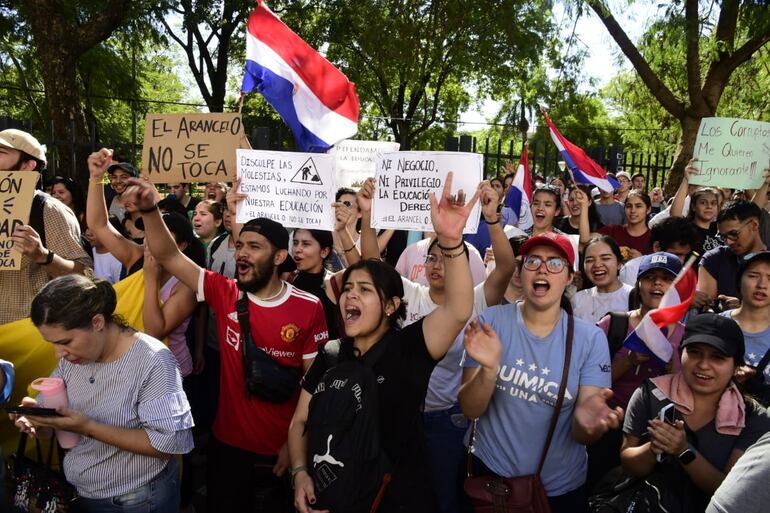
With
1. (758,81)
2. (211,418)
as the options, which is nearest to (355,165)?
(211,418)

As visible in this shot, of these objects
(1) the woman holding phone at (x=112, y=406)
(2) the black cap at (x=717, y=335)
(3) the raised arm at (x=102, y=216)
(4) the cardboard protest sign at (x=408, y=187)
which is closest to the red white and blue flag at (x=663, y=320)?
(2) the black cap at (x=717, y=335)

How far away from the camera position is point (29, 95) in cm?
2019

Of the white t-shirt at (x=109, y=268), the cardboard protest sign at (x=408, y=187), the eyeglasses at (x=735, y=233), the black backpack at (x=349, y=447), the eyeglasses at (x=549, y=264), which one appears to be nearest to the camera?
the black backpack at (x=349, y=447)

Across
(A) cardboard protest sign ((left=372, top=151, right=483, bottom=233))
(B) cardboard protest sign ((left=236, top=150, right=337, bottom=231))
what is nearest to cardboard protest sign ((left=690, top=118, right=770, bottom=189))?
(A) cardboard protest sign ((left=372, top=151, right=483, bottom=233))

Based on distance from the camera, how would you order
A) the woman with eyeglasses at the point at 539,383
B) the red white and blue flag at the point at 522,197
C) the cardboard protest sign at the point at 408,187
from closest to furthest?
the woman with eyeglasses at the point at 539,383
the cardboard protest sign at the point at 408,187
the red white and blue flag at the point at 522,197

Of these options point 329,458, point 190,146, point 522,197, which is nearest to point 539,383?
point 329,458

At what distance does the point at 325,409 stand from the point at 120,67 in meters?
19.8

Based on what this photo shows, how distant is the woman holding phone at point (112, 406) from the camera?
2.63 meters

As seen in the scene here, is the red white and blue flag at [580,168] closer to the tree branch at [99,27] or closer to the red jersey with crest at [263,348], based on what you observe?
the red jersey with crest at [263,348]

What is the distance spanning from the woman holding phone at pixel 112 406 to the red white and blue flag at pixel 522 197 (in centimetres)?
449

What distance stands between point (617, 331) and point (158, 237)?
2.52m

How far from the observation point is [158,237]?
341cm

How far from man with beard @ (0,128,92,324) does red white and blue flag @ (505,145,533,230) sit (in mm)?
4193

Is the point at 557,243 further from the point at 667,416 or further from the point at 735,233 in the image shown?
the point at 735,233
